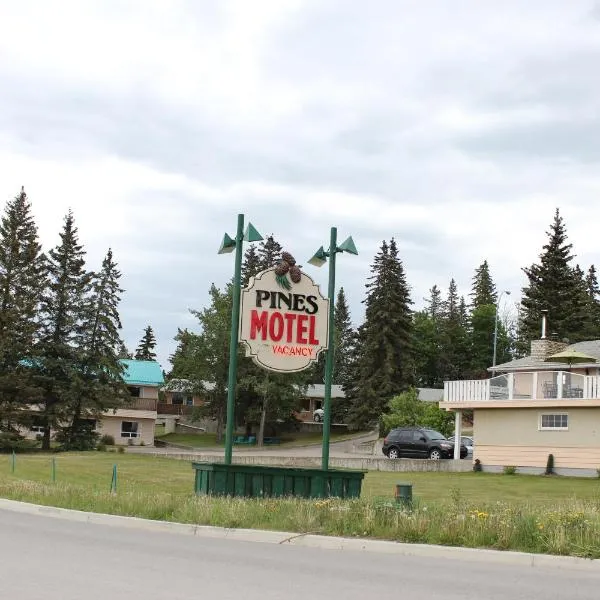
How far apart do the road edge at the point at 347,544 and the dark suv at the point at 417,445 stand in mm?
31796

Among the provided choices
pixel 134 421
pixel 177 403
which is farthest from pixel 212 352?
pixel 177 403

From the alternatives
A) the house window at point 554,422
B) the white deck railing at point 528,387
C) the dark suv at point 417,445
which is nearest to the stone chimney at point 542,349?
the white deck railing at point 528,387

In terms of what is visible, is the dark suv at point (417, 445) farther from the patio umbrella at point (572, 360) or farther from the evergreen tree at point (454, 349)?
the evergreen tree at point (454, 349)

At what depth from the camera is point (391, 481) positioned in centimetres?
3203

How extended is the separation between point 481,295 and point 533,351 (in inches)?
3575

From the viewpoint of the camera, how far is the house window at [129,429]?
7844 centimetres

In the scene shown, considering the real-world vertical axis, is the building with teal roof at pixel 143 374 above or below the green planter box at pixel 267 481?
above

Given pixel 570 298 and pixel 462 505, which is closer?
pixel 462 505

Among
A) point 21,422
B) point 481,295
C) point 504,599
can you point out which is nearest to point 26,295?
point 21,422

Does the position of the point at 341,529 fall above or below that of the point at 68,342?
below

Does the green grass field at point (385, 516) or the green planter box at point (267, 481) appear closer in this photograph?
the green grass field at point (385, 516)

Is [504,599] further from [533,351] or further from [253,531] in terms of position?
[533,351]

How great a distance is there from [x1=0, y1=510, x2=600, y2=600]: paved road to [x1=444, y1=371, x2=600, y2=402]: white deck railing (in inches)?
1102

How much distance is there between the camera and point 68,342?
6156cm
